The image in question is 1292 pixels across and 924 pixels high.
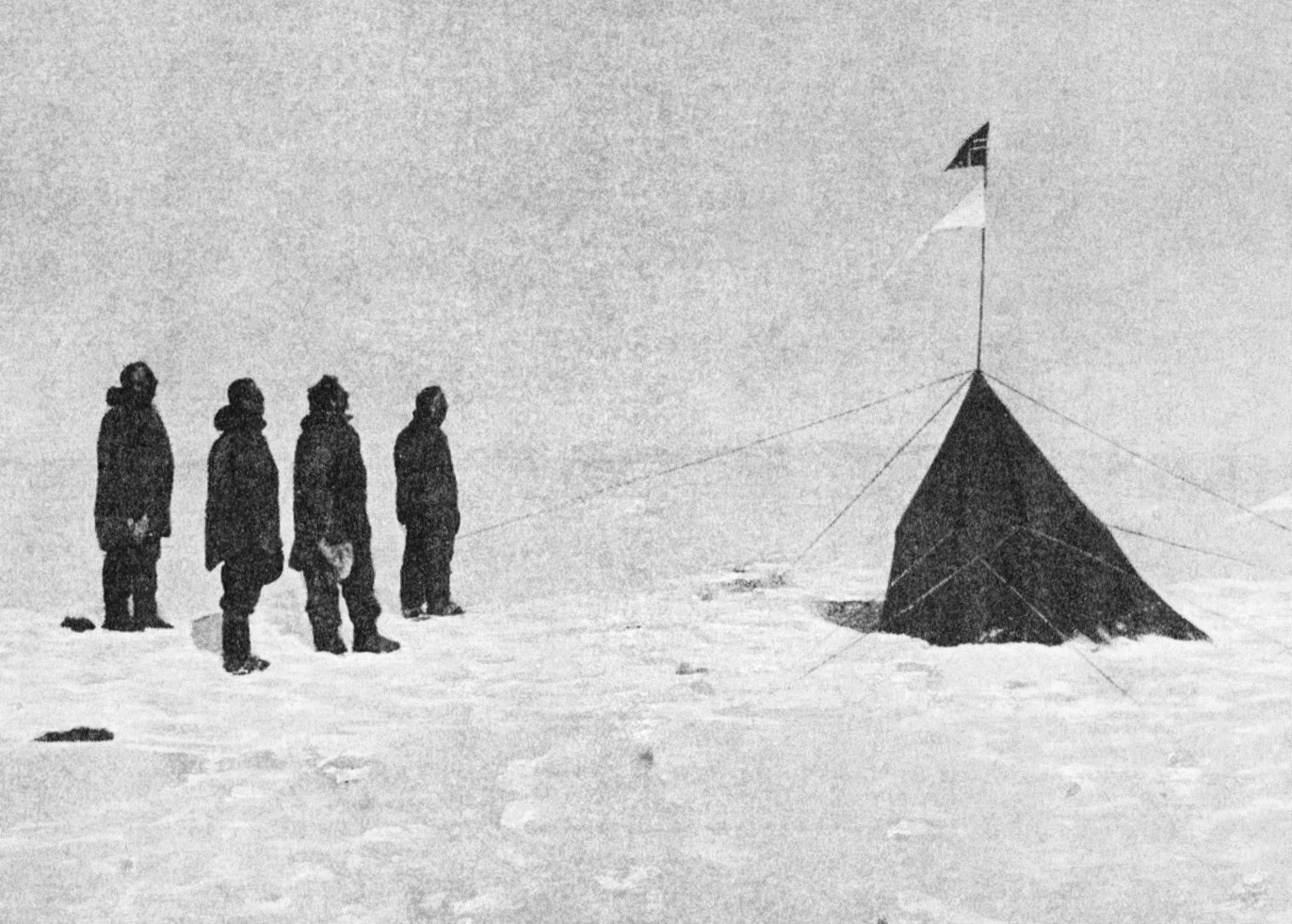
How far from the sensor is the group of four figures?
6570 millimetres

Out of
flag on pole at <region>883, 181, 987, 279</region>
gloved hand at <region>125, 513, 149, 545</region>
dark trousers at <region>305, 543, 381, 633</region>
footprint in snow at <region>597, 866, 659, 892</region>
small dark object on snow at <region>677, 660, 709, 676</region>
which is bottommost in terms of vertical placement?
footprint in snow at <region>597, 866, 659, 892</region>

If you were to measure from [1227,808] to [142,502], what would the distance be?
215 inches

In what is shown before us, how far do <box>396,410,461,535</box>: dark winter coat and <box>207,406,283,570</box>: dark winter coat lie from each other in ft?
5.59

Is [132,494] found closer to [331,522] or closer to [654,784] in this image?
[331,522]

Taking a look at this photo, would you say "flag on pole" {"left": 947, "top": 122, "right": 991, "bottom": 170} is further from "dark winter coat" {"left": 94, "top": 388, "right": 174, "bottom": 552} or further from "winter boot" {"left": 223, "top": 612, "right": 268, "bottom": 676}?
"dark winter coat" {"left": 94, "top": 388, "right": 174, "bottom": 552}

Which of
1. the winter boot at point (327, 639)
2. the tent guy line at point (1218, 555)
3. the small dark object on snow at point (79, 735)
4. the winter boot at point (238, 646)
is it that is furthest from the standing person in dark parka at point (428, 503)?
the tent guy line at point (1218, 555)

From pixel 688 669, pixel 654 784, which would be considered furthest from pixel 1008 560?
pixel 654 784

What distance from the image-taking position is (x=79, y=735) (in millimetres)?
5336

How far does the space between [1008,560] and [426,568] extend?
346 centimetres

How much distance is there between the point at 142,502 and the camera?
7426 millimetres

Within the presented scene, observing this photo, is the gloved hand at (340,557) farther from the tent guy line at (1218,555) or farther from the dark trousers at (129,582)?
the tent guy line at (1218,555)

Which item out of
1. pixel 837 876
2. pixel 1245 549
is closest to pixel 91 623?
pixel 837 876

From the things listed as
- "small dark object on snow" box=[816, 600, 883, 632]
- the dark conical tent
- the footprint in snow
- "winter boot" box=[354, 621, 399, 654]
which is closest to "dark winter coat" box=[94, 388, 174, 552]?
"winter boot" box=[354, 621, 399, 654]

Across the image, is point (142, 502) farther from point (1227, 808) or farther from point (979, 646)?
point (1227, 808)
